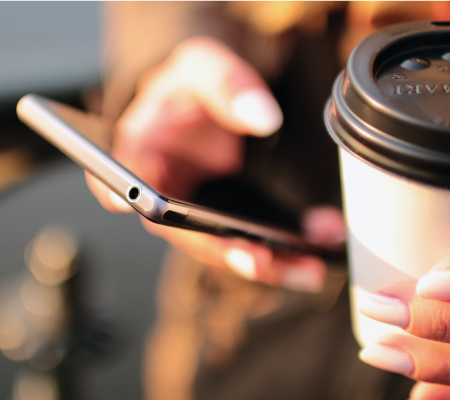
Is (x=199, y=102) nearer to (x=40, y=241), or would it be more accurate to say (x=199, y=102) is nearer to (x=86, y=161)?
(x=86, y=161)

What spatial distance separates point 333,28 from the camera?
38.2 inches

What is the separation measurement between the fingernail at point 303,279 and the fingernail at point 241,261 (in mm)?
144

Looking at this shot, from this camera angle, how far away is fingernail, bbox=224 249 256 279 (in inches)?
28.3

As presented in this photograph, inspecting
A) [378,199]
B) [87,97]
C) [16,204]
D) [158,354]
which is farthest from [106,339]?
[378,199]

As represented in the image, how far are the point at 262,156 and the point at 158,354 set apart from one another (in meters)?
0.65

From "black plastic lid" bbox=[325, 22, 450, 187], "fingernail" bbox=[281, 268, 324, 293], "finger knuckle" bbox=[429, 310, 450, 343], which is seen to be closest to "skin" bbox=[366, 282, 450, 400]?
"finger knuckle" bbox=[429, 310, 450, 343]

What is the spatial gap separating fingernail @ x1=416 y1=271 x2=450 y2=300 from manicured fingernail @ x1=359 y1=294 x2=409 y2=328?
Answer: 0.15 feet

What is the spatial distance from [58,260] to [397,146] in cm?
94

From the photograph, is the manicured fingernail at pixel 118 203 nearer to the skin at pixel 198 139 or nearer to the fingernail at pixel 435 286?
the skin at pixel 198 139

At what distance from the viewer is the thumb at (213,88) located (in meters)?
0.78

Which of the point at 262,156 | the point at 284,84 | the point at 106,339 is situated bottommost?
the point at 106,339

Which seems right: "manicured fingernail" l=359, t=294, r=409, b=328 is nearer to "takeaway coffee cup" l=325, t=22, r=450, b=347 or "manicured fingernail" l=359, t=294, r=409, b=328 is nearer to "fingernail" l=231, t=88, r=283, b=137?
"takeaway coffee cup" l=325, t=22, r=450, b=347

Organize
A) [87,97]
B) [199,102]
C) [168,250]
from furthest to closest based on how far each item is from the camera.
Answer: [87,97]
[168,250]
[199,102]

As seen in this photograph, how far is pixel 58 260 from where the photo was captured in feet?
3.44
